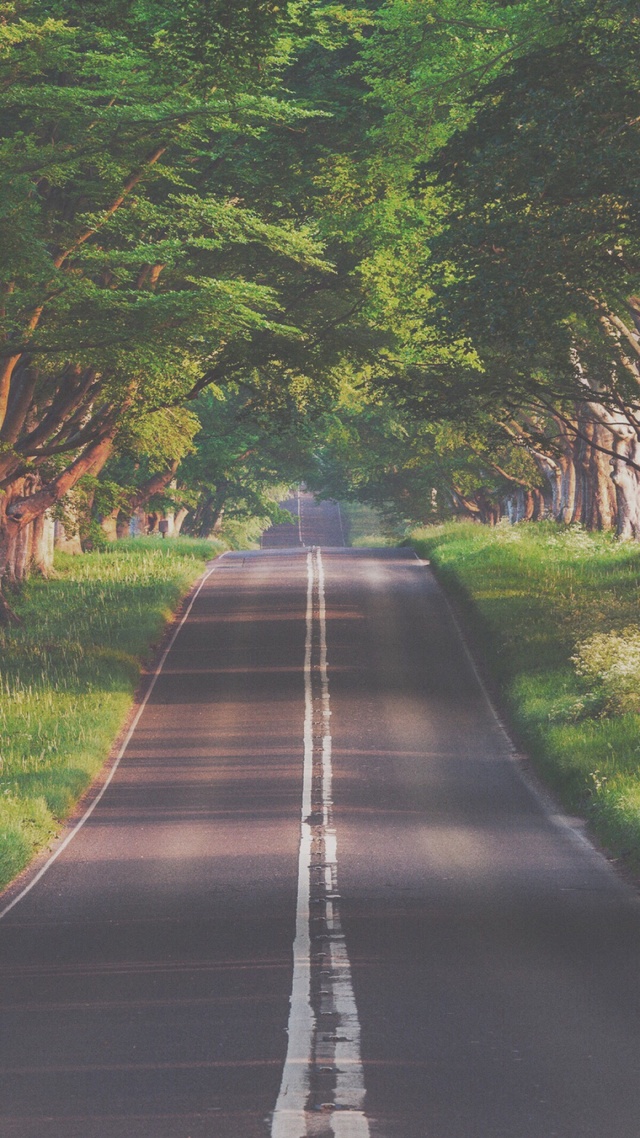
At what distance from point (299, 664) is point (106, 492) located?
1105 centimetres

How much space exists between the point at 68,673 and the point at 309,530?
363ft

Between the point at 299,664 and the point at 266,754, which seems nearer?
the point at 266,754

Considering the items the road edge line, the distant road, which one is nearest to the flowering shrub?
the road edge line

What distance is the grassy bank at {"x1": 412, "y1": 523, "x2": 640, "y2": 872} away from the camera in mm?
19891

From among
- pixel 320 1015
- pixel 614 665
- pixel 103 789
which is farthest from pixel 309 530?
pixel 320 1015

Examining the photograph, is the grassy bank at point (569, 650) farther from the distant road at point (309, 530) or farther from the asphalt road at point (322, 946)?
the distant road at point (309, 530)

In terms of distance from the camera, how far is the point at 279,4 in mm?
16625

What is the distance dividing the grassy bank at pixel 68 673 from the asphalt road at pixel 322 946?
26.8 inches

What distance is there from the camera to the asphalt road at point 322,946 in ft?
27.1

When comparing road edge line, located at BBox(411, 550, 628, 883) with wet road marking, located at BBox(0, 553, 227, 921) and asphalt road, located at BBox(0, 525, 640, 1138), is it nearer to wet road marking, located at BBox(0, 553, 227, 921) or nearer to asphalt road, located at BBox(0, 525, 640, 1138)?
asphalt road, located at BBox(0, 525, 640, 1138)

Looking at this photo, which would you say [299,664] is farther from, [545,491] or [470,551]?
[545,491]

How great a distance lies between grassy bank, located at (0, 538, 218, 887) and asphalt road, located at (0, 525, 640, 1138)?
682 millimetres

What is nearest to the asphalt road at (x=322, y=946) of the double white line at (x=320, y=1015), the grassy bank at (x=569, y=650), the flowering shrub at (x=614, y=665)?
the double white line at (x=320, y=1015)

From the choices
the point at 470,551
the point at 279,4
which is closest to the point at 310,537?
the point at 470,551
